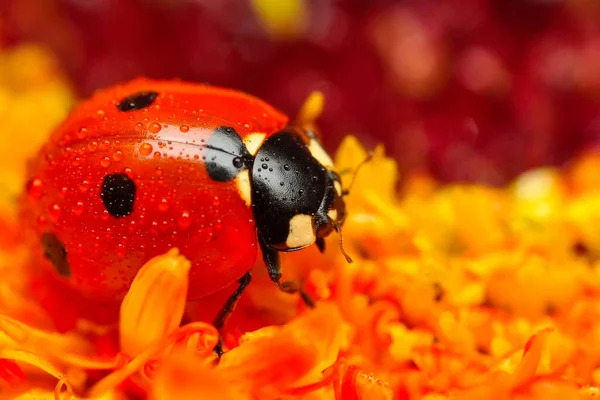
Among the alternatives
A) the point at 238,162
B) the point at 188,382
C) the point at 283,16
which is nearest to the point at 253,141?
the point at 238,162

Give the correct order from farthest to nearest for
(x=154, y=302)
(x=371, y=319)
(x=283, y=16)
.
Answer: (x=283, y=16) < (x=371, y=319) < (x=154, y=302)

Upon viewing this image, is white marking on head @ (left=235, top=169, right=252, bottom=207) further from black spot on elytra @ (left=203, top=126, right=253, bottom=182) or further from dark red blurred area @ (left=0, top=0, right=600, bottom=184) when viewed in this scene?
dark red blurred area @ (left=0, top=0, right=600, bottom=184)

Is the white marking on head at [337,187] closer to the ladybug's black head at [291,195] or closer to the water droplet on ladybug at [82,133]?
the ladybug's black head at [291,195]

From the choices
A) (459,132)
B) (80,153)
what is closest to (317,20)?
(459,132)

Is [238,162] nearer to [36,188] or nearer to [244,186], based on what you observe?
[244,186]

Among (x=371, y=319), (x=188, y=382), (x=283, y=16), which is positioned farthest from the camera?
(x=283, y=16)
